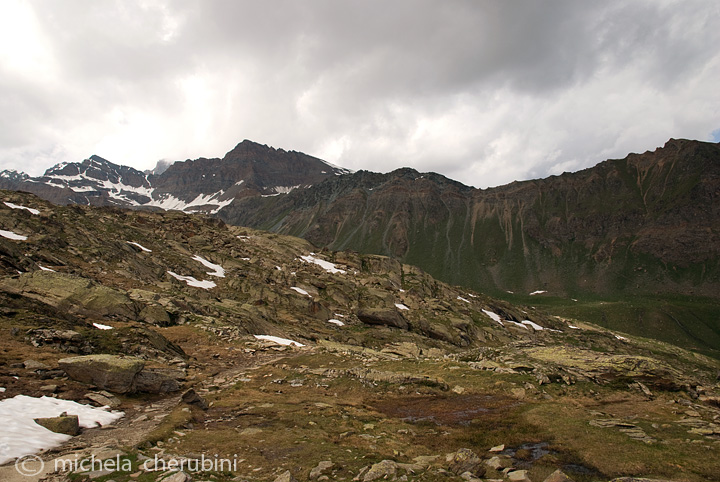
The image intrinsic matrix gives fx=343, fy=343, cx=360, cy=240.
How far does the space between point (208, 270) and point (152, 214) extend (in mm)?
55378

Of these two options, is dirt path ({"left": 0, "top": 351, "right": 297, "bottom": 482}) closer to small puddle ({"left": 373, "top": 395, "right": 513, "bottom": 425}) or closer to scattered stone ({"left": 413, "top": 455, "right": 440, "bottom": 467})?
scattered stone ({"left": 413, "top": 455, "right": 440, "bottom": 467})

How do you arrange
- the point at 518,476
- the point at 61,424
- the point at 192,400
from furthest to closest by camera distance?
the point at 192,400
the point at 61,424
the point at 518,476

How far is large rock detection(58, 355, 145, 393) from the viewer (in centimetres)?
1958

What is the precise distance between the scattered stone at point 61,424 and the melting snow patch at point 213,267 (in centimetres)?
6227

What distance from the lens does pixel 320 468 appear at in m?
12.7

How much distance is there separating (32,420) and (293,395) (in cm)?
1445

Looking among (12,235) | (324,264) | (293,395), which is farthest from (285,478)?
(324,264)

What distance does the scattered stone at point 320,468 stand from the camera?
12320mm

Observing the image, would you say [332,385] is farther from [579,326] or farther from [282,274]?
[579,326]

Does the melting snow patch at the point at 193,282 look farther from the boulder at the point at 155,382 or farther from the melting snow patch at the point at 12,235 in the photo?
the boulder at the point at 155,382

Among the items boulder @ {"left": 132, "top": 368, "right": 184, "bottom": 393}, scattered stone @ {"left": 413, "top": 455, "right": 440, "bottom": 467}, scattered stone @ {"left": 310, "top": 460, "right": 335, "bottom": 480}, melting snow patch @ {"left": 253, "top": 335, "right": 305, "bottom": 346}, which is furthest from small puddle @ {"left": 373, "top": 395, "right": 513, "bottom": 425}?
melting snow patch @ {"left": 253, "top": 335, "right": 305, "bottom": 346}

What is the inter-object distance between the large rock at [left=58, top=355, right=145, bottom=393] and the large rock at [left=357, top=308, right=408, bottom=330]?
5159cm

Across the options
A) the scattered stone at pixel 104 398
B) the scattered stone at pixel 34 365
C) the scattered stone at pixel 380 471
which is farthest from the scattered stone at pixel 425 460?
the scattered stone at pixel 34 365

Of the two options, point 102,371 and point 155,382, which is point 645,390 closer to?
point 155,382
